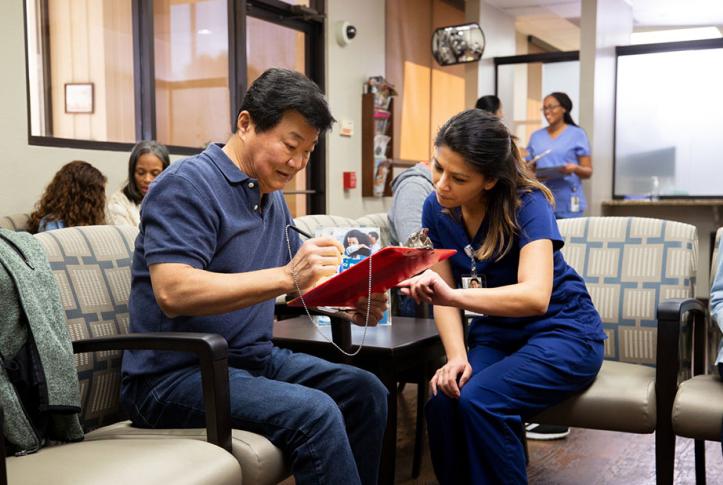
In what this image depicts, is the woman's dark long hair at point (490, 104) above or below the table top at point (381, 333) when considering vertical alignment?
above

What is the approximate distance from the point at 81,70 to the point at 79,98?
6.1 inches

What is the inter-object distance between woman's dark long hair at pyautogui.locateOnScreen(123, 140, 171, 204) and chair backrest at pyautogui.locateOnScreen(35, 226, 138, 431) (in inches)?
84.7

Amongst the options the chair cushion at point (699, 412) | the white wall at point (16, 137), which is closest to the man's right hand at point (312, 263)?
the chair cushion at point (699, 412)

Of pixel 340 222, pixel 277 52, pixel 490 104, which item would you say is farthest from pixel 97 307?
pixel 277 52

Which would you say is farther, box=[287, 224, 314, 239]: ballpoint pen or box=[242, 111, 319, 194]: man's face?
box=[287, 224, 314, 239]: ballpoint pen

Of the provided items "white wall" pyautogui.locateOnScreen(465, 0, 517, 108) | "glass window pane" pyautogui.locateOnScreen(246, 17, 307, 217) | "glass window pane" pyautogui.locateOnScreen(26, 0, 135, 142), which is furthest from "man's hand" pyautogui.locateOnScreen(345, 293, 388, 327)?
"white wall" pyautogui.locateOnScreen(465, 0, 517, 108)

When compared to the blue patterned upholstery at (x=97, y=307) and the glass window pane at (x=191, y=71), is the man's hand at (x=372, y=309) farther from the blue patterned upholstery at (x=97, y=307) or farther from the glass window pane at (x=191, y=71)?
the glass window pane at (x=191, y=71)

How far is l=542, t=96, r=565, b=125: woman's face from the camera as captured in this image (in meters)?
5.87

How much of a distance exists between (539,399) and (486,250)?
0.40 meters

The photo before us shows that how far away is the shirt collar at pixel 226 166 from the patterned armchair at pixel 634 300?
3.30 feet

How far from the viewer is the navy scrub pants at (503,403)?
1.84 m

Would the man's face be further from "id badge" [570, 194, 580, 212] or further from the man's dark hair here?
"id badge" [570, 194, 580, 212]

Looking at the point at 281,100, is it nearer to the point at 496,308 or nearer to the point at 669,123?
the point at 496,308

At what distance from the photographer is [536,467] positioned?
273cm
